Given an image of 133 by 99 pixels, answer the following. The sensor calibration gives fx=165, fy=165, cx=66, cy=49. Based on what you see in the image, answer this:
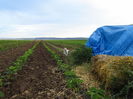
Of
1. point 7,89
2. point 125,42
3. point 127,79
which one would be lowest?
point 7,89

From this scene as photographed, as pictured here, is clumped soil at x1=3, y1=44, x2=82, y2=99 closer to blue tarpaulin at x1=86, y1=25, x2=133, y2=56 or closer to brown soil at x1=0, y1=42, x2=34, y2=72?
brown soil at x1=0, y1=42, x2=34, y2=72

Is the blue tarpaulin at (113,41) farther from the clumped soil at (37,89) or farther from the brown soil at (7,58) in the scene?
the brown soil at (7,58)

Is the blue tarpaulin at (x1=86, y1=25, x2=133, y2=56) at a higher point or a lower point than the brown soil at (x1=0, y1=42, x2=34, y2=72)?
higher

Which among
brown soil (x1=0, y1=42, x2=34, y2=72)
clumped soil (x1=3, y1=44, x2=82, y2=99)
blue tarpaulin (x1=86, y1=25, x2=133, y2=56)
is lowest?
clumped soil (x1=3, y1=44, x2=82, y2=99)

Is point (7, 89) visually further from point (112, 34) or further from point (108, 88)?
point (112, 34)

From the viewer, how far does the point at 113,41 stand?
19.5ft

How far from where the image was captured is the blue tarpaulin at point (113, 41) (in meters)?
5.09

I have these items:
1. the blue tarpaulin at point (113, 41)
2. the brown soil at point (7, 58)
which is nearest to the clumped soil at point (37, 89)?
the brown soil at point (7, 58)

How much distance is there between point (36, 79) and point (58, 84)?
778 mm

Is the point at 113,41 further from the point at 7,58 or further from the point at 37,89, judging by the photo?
the point at 7,58

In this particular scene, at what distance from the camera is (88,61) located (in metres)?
6.22

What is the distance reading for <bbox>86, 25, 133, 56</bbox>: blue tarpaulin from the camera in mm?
5089

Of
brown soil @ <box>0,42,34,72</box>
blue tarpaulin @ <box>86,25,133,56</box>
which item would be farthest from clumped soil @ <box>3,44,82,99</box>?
blue tarpaulin @ <box>86,25,133,56</box>

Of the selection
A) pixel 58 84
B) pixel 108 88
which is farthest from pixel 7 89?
pixel 108 88
